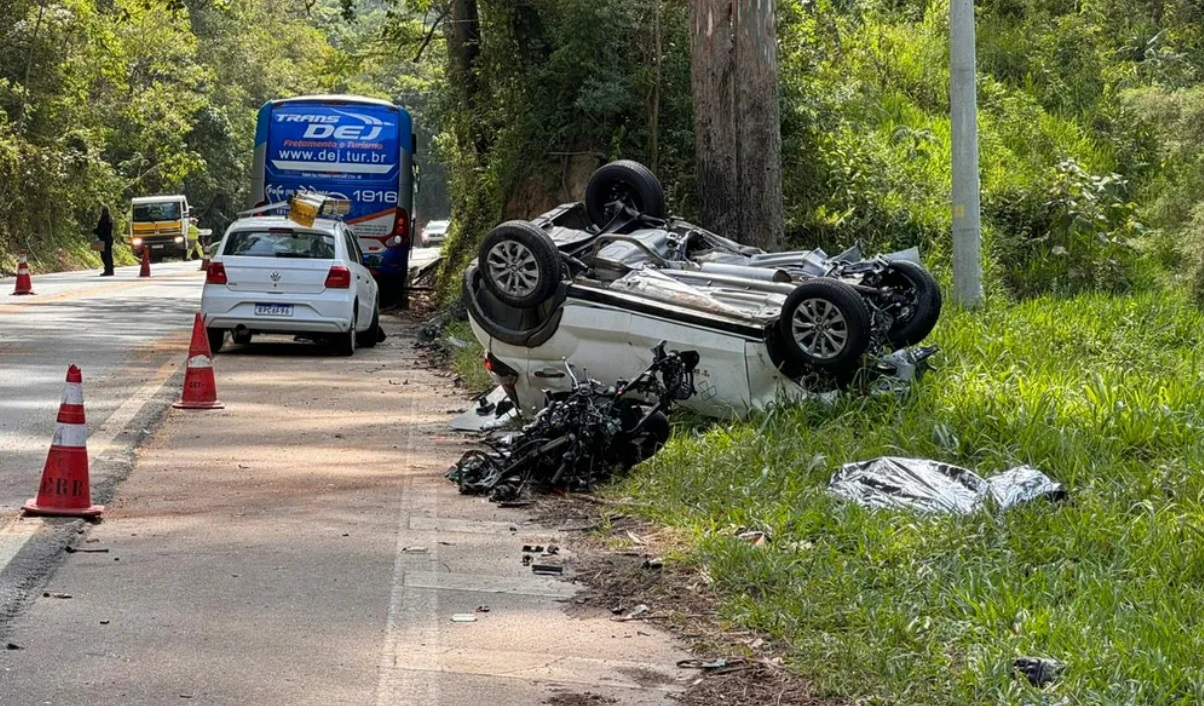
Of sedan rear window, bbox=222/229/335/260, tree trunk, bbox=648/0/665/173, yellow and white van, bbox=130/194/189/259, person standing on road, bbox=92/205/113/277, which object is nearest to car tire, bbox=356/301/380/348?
sedan rear window, bbox=222/229/335/260

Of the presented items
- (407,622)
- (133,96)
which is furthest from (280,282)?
(133,96)

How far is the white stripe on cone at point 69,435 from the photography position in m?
8.34

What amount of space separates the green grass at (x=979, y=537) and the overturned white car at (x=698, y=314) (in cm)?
35

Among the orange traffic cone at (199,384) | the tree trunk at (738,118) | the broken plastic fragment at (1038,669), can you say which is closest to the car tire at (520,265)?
the orange traffic cone at (199,384)

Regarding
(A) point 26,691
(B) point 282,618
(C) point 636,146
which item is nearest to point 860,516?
(B) point 282,618

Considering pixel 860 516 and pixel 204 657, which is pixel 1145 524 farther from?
pixel 204 657

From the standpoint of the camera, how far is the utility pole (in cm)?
1431

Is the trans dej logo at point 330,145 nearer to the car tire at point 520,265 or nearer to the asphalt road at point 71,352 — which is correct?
the asphalt road at point 71,352

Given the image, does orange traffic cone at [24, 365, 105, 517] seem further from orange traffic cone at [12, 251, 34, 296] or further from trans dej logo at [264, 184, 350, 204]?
orange traffic cone at [12, 251, 34, 296]

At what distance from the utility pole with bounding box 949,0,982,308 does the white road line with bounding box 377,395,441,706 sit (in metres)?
7.00

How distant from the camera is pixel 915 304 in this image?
37.3ft

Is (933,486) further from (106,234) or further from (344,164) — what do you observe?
(106,234)

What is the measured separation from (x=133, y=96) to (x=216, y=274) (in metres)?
48.2

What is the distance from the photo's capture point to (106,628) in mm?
6379
